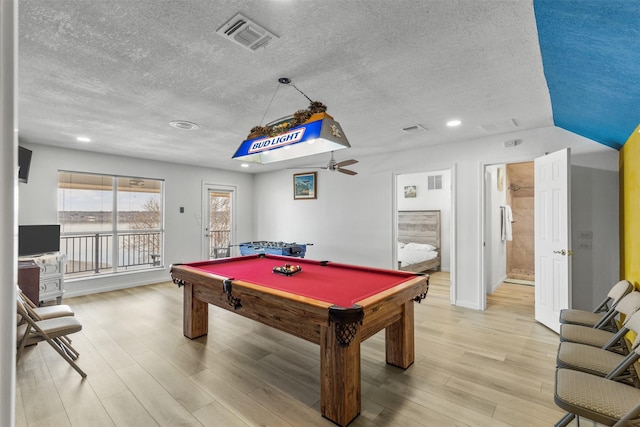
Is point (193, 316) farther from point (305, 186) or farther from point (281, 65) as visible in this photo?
point (305, 186)

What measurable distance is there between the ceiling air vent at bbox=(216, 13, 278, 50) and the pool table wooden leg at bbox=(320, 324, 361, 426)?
1.92 meters

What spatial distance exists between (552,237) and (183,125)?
4624 mm

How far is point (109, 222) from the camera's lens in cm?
567

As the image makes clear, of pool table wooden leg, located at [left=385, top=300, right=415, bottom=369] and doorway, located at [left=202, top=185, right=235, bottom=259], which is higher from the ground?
doorway, located at [left=202, top=185, right=235, bottom=259]

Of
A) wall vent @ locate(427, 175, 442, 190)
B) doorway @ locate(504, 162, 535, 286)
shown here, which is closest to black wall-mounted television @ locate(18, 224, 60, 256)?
wall vent @ locate(427, 175, 442, 190)

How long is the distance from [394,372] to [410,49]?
2.56 metres

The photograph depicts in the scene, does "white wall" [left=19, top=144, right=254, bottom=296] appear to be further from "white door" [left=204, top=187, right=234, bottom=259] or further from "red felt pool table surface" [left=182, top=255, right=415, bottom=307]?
"red felt pool table surface" [left=182, top=255, right=415, bottom=307]

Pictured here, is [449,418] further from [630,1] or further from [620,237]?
[620,237]

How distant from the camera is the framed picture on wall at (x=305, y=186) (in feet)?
21.6

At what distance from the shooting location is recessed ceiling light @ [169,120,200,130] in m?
3.70

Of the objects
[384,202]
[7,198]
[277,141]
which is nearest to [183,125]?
[277,141]

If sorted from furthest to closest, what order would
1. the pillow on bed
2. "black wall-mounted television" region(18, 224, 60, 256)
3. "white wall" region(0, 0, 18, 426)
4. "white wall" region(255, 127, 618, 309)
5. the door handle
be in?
the pillow on bed < "black wall-mounted television" region(18, 224, 60, 256) < "white wall" region(255, 127, 618, 309) < the door handle < "white wall" region(0, 0, 18, 426)

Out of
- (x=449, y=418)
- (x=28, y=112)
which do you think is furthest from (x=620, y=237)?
(x=28, y=112)

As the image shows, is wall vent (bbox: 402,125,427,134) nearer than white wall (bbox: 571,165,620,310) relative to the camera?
No
